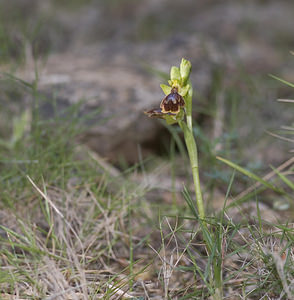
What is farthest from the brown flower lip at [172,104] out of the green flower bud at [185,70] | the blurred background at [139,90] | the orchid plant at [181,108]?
the blurred background at [139,90]

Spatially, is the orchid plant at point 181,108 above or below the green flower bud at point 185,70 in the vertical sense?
below

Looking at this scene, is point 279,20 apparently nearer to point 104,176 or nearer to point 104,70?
point 104,70

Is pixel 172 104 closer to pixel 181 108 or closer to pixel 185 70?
pixel 181 108

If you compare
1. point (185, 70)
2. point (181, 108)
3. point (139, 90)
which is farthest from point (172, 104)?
point (139, 90)

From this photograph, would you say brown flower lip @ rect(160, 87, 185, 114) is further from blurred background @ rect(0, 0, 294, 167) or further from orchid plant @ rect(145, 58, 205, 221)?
blurred background @ rect(0, 0, 294, 167)

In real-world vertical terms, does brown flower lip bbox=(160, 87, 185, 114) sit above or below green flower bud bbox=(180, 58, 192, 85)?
below

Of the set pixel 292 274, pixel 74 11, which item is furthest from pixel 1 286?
pixel 74 11

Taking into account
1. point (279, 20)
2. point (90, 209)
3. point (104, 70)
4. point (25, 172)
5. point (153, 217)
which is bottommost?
point (153, 217)

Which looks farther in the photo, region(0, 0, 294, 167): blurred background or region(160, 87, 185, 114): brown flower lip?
region(0, 0, 294, 167): blurred background

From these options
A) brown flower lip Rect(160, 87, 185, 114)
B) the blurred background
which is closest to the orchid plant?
brown flower lip Rect(160, 87, 185, 114)

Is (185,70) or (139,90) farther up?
(185,70)

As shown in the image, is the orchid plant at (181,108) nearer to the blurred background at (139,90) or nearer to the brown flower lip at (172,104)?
the brown flower lip at (172,104)
